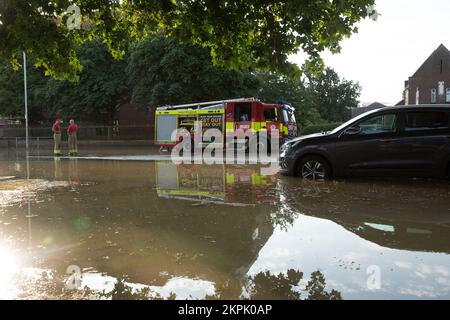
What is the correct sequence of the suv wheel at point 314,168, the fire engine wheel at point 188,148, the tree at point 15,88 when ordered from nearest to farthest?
the suv wheel at point 314,168 → the fire engine wheel at point 188,148 → the tree at point 15,88

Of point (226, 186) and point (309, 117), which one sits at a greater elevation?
point (309, 117)

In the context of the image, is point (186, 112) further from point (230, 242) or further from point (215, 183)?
point (230, 242)

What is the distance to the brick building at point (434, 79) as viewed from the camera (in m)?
64.6

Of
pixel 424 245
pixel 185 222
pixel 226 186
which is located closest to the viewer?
pixel 424 245

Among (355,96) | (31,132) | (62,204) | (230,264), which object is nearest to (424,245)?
(230,264)

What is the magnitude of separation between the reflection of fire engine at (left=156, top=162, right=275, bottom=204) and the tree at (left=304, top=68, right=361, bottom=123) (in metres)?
79.2

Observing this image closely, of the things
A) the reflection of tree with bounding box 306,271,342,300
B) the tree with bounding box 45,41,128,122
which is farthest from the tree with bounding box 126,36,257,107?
the reflection of tree with bounding box 306,271,342,300

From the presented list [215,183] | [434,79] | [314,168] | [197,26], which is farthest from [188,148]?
[434,79]

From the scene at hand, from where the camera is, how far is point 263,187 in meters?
10.2

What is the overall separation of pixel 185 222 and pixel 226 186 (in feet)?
12.6

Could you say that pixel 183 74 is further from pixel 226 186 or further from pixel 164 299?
pixel 164 299

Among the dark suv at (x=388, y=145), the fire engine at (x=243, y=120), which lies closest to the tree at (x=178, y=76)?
the fire engine at (x=243, y=120)

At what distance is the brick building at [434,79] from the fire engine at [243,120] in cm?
4847

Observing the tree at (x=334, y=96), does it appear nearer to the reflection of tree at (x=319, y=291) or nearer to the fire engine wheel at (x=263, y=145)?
the fire engine wheel at (x=263, y=145)
